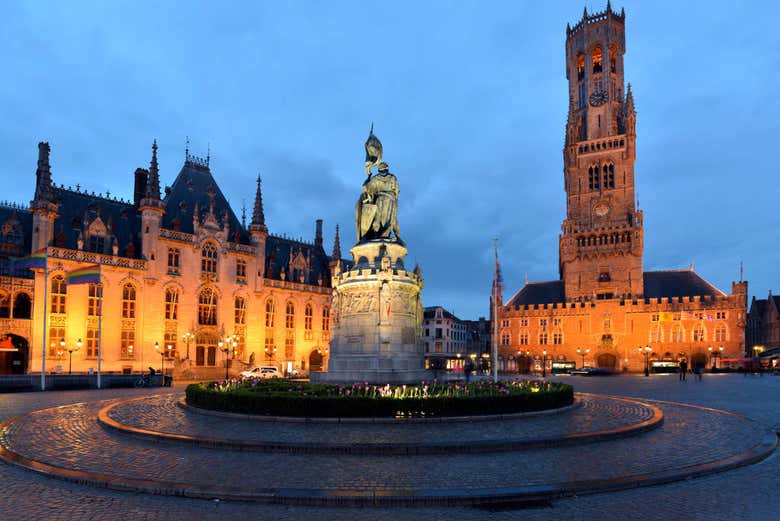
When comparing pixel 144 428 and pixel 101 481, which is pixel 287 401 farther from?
pixel 101 481

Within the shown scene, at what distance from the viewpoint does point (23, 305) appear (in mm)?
48406

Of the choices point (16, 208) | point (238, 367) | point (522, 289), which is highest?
point (16, 208)

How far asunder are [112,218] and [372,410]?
47430 mm

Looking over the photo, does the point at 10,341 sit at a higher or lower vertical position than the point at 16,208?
lower

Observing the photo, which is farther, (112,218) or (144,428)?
(112,218)

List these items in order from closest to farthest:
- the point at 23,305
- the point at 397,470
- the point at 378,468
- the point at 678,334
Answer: the point at 397,470 → the point at 378,468 → the point at 23,305 → the point at 678,334

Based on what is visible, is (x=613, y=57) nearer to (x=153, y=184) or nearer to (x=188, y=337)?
(x=153, y=184)

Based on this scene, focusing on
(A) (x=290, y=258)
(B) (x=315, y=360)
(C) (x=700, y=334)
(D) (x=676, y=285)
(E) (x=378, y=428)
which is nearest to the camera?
(E) (x=378, y=428)

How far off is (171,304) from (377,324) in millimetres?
37700

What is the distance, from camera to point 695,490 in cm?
1034

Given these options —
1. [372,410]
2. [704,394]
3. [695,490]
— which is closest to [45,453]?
[372,410]

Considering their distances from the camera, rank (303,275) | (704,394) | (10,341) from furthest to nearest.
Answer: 1. (303,275)
2. (10,341)
3. (704,394)

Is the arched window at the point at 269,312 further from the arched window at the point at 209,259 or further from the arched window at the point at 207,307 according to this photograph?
the arched window at the point at 209,259

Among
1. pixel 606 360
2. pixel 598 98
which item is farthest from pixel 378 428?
pixel 598 98
